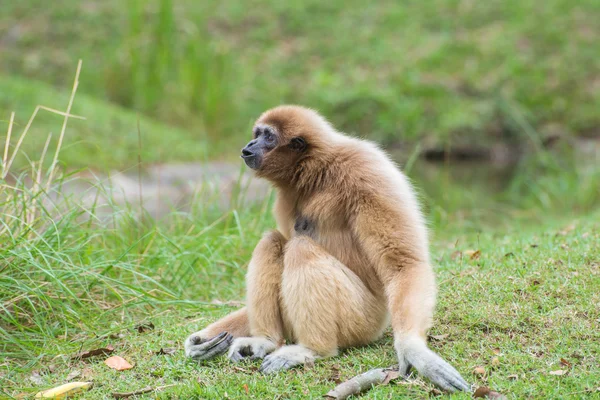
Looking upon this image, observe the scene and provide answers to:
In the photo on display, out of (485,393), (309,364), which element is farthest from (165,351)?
(485,393)

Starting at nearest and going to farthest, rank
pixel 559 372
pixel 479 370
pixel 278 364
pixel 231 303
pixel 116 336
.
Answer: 1. pixel 559 372
2. pixel 479 370
3. pixel 278 364
4. pixel 116 336
5. pixel 231 303

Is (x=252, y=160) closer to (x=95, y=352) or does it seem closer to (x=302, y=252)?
(x=302, y=252)

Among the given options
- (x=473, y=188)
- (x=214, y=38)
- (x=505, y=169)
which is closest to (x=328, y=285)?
(x=473, y=188)

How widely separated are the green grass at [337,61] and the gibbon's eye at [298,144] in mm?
8112

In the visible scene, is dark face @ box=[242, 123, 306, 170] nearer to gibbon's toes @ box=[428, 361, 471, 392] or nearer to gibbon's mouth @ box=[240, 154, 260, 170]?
gibbon's mouth @ box=[240, 154, 260, 170]

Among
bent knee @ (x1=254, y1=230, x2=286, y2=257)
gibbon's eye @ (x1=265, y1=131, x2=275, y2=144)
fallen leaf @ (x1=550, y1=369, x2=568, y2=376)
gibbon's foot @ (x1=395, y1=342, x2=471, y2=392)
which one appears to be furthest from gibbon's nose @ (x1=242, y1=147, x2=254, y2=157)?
fallen leaf @ (x1=550, y1=369, x2=568, y2=376)

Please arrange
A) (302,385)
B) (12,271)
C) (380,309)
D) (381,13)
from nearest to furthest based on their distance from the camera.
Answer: (302,385) → (380,309) → (12,271) → (381,13)

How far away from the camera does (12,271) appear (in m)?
5.33

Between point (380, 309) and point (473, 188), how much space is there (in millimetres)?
8095

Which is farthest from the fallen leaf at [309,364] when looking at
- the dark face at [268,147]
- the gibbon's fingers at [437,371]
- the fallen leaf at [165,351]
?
the dark face at [268,147]

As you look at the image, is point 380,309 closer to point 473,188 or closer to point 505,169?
point 473,188

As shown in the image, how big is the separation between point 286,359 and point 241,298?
7.07 ft

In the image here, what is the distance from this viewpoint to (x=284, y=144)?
15.9ft

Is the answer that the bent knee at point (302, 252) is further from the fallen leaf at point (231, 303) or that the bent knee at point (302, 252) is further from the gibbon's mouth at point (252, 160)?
the fallen leaf at point (231, 303)
